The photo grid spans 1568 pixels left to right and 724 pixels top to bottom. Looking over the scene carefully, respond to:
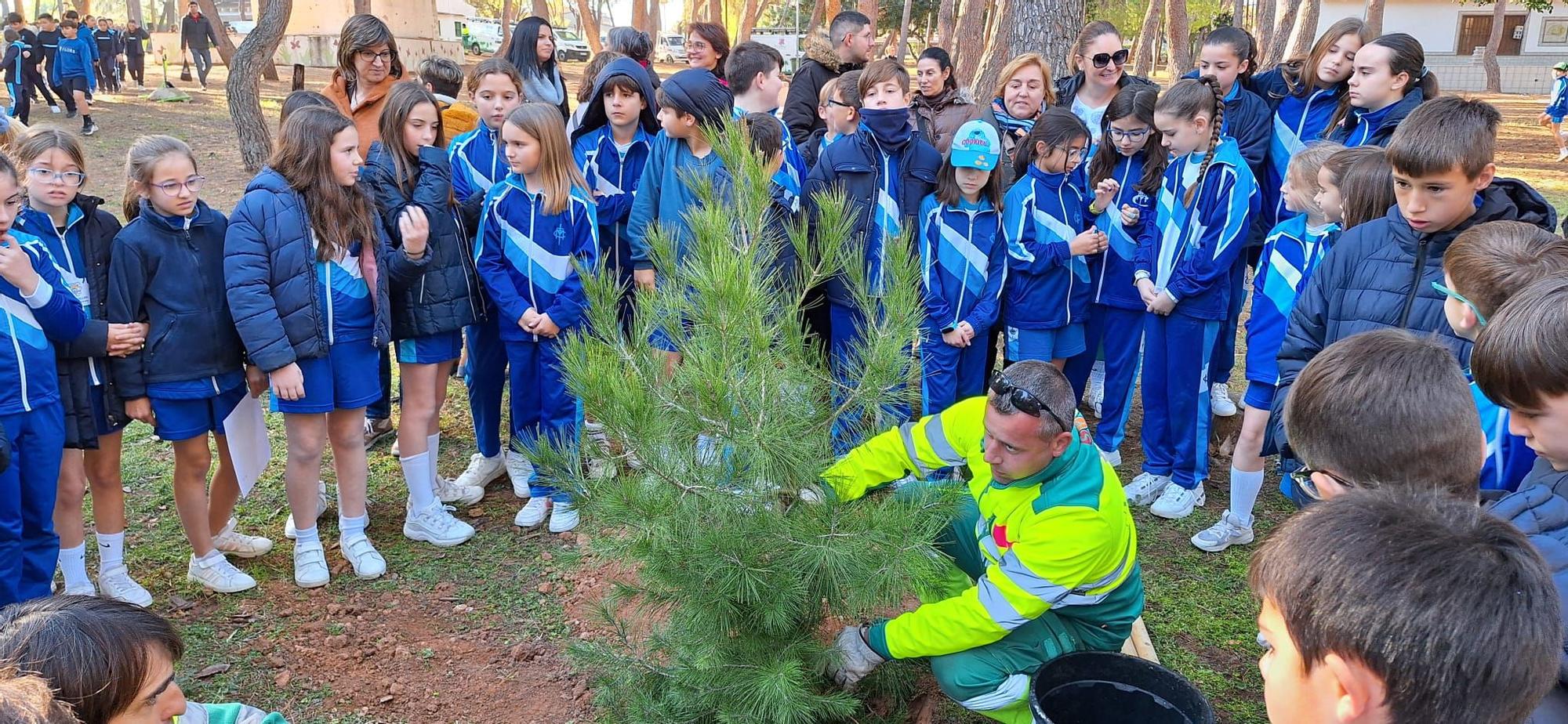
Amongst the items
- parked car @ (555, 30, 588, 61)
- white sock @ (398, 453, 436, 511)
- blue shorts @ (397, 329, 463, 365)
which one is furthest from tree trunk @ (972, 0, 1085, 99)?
parked car @ (555, 30, 588, 61)

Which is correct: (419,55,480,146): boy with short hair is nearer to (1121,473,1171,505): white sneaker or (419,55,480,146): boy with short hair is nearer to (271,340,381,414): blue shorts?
(271,340,381,414): blue shorts

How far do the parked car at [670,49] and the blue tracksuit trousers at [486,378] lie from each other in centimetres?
3804

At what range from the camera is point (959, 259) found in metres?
4.22

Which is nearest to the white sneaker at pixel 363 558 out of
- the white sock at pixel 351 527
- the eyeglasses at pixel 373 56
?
the white sock at pixel 351 527

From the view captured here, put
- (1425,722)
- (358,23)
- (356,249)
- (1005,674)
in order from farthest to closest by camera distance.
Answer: (358,23) → (356,249) → (1005,674) → (1425,722)

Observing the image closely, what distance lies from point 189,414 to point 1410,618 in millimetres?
3453

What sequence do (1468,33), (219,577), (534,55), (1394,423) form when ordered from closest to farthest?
(1394,423) → (219,577) → (534,55) → (1468,33)

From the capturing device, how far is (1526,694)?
121 cm

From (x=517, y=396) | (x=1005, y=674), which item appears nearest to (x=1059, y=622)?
(x=1005, y=674)

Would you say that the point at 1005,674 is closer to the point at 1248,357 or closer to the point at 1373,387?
the point at 1373,387

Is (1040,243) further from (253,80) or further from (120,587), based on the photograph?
(253,80)

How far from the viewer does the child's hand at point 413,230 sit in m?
3.72

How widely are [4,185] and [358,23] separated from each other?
7.15 ft

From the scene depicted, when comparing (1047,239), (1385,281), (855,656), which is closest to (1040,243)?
(1047,239)
